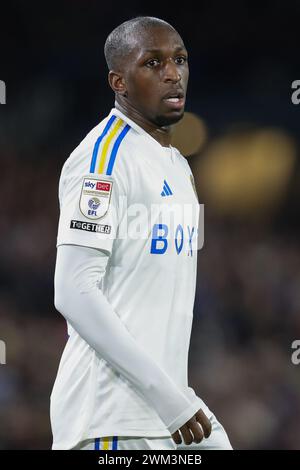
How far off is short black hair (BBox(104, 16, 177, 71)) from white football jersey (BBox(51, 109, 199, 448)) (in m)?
0.29

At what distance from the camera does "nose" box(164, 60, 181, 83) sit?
3.11 meters

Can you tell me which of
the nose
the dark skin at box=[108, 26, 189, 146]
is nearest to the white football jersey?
the dark skin at box=[108, 26, 189, 146]

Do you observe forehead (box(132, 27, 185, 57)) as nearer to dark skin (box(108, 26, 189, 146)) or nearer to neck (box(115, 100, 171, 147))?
dark skin (box(108, 26, 189, 146))

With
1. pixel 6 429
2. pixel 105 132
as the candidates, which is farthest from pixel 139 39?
pixel 6 429

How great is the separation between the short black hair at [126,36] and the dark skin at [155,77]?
0.02 metres

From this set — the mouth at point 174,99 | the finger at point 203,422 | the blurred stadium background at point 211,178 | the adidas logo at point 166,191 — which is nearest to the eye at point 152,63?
the mouth at point 174,99

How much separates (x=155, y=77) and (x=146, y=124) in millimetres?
180

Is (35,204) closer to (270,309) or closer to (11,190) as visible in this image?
(11,190)

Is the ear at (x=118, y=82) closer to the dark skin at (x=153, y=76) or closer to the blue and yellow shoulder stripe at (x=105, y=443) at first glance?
the dark skin at (x=153, y=76)

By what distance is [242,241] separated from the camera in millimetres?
6973

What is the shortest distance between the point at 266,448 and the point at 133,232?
3.73m

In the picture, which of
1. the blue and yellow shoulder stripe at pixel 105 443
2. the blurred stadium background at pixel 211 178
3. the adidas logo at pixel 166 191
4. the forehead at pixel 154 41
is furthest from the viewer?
the blurred stadium background at pixel 211 178

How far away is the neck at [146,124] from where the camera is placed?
319 cm

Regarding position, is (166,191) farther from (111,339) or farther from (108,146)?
(111,339)
